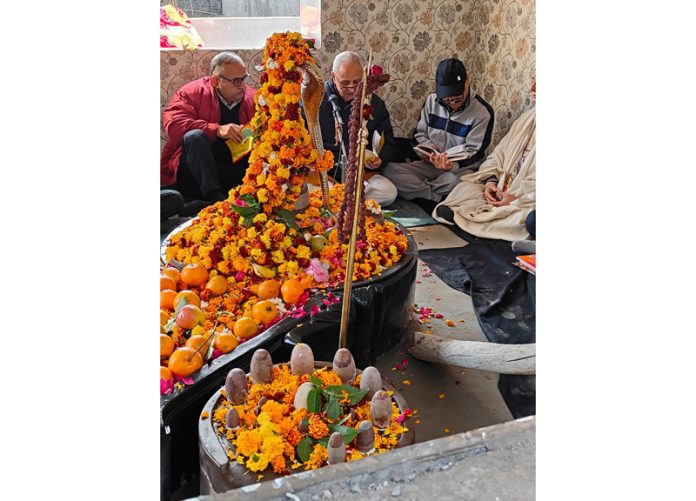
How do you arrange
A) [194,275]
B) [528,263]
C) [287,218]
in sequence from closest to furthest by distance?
[194,275]
[287,218]
[528,263]

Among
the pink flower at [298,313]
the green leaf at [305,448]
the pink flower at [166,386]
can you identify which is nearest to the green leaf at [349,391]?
the green leaf at [305,448]

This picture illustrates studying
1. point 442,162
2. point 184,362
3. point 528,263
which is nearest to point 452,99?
point 442,162

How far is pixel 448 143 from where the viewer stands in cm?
425

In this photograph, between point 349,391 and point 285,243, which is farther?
point 285,243

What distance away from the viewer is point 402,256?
2238 mm

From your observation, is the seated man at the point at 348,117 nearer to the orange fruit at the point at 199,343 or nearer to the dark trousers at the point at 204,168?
the dark trousers at the point at 204,168

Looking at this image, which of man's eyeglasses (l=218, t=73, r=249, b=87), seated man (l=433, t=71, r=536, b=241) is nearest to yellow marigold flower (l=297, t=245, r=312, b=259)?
seated man (l=433, t=71, r=536, b=241)

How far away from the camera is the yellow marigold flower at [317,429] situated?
4.10ft

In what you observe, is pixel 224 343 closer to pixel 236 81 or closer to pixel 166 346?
pixel 166 346

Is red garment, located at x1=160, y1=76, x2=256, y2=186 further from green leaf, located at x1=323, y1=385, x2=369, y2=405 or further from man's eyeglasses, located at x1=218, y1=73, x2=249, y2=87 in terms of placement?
green leaf, located at x1=323, y1=385, x2=369, y2=405

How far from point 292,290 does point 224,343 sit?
0.30 m

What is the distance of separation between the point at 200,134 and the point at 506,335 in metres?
2.14

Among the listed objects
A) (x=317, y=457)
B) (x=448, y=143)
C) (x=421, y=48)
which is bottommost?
(x=317, y=457)

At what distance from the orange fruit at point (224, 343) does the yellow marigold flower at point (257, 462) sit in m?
0.52
